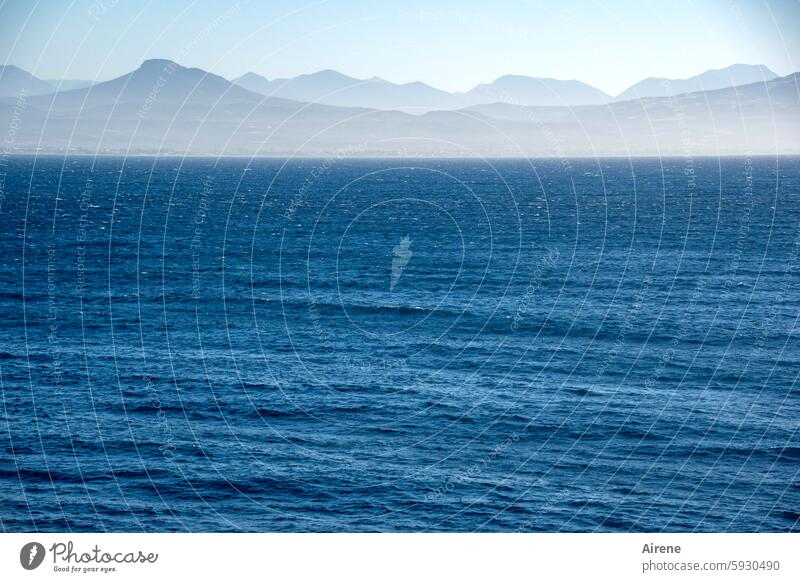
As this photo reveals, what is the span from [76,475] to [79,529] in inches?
313

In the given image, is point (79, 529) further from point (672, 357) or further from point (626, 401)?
point (672, 357)

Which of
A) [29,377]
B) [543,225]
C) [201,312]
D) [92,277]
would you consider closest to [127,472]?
[29,377]

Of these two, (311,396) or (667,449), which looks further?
(311,396)

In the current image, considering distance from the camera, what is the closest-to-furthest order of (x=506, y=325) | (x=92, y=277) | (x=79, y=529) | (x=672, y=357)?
(x=79, y=529)
(x=672, y=357)
(x=506, y=325)
(x=92, y=277)

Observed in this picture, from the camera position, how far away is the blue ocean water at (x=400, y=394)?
5894cm

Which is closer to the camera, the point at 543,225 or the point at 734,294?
the point at 734,294

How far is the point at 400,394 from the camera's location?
80.9 meters

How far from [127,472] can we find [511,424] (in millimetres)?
27881

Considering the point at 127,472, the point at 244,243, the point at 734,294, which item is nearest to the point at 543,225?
the point at 244,243

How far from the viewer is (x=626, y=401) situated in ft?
256

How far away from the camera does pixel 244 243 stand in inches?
6722

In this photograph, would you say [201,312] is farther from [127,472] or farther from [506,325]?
[127,472]

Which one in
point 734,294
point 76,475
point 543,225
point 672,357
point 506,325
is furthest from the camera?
point 543,225

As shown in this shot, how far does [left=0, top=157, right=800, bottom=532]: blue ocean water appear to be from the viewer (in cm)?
5894
